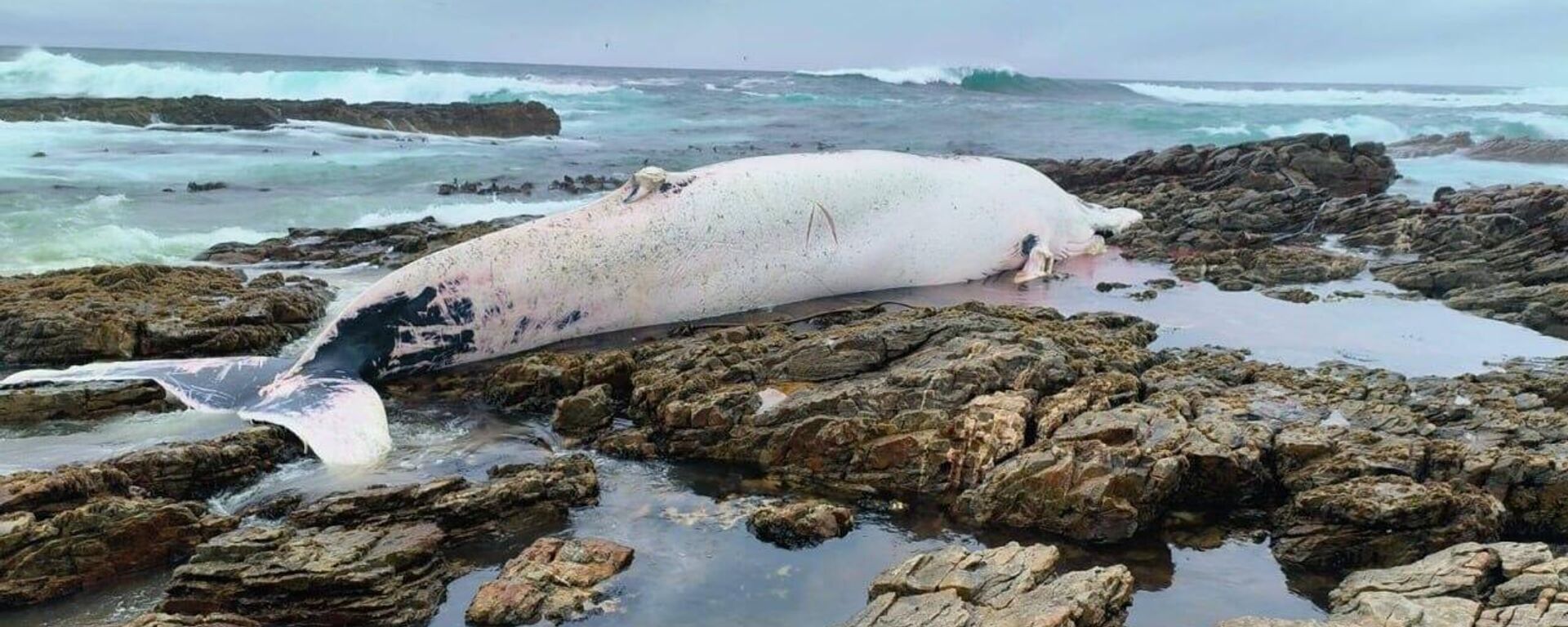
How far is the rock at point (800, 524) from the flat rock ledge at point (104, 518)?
240 cm

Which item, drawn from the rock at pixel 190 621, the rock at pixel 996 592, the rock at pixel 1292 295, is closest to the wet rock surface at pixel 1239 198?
the rock at pixel 1292 295

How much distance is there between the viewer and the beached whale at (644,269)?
6.44 m

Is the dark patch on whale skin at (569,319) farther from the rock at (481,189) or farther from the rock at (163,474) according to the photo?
the rock at (481,189)

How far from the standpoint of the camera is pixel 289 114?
35.9 metres

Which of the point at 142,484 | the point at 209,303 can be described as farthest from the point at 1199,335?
the point at 209,303

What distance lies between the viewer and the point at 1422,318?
27.4ft

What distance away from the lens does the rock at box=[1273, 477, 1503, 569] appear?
175 inches

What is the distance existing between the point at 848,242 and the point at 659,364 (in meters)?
2.57

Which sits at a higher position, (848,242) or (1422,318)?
(848,242)

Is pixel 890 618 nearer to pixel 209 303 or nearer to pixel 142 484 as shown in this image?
pixel 142 484

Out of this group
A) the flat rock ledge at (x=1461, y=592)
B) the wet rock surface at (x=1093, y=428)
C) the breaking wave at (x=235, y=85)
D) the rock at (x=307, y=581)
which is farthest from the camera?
the breaking wave at (x=235, y=85)

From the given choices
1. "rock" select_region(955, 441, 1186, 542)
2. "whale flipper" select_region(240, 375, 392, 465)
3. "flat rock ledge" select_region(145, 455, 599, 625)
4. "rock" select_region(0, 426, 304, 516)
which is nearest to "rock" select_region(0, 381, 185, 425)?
"whale flipper" select_region(240, 375, 392, 465)

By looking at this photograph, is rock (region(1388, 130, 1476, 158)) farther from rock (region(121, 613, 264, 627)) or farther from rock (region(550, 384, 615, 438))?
rock (region(121, 613, 264, 627))

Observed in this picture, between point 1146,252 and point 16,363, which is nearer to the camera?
point 16,363
